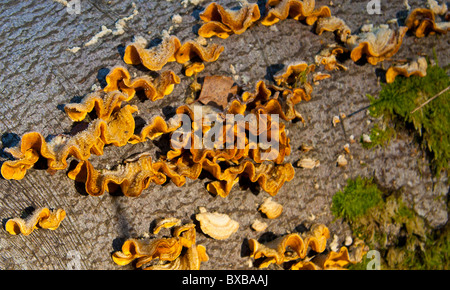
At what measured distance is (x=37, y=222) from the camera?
1726 millimetres

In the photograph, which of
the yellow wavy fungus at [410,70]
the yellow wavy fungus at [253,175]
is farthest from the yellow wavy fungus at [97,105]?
the yellow wavy fungus at [410,70]

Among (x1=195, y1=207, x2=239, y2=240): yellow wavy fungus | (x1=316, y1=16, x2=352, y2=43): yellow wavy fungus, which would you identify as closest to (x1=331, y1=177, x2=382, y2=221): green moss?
(x1=195, y1=207, x2=239, y2=240): yellow wavy fungus

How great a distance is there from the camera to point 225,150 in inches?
74.3

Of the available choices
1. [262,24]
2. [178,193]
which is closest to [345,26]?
[262,24]

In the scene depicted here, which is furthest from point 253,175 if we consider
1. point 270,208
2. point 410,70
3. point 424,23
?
point 424,23

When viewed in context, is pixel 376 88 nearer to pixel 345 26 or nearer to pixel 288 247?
pixel 345 26

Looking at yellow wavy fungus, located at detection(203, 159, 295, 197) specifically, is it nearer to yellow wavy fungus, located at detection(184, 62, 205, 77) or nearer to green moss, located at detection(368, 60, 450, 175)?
yellow wavy fungus, located at detection(184, 62, 205, 77)

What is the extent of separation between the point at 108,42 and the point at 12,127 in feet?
2.11

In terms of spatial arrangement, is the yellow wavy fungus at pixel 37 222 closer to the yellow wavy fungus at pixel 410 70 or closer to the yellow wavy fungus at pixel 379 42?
the yellow wavy fungus at pixel 379 42

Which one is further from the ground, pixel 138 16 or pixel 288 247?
pixel 138 16

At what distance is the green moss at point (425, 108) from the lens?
2301 millimetres

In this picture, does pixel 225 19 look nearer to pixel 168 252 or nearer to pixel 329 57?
pixel 329 57

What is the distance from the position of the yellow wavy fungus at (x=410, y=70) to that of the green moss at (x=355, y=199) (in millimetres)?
652

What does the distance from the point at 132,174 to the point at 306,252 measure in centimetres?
110
